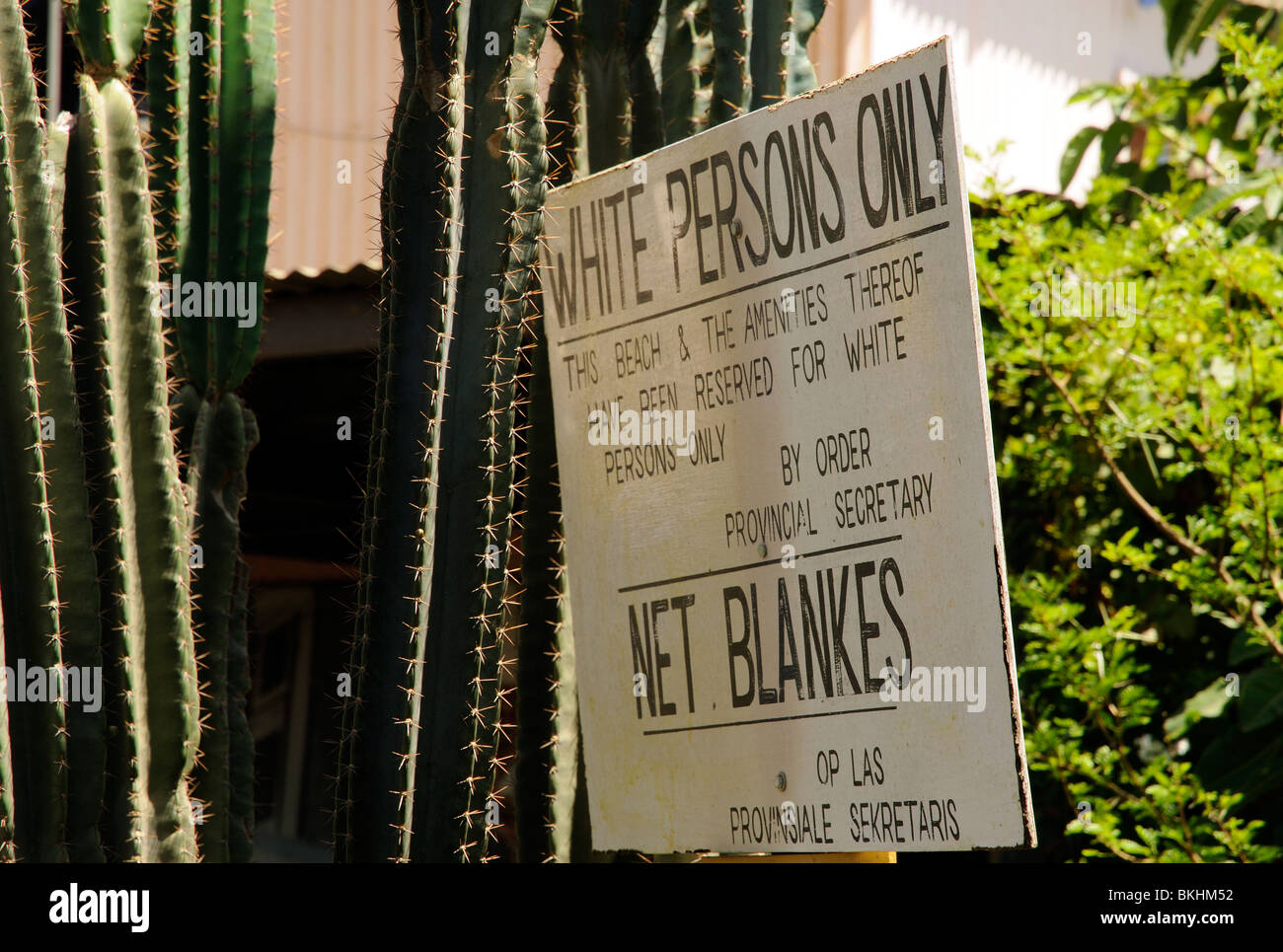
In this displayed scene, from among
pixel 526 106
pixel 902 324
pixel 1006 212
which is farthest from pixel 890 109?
pixel 1006 212

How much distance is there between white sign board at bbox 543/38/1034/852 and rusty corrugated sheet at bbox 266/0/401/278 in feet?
14.9

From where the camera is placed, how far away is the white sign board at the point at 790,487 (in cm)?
221

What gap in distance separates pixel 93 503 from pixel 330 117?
480 centimetres

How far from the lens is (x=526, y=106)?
2.76m

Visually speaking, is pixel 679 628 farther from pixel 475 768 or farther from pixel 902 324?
pixel 902 324

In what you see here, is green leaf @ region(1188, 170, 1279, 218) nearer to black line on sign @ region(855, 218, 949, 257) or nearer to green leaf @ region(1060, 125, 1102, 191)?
green leaf @ region(1060, 125, 1102, 191)

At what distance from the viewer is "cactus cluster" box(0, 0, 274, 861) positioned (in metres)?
2.57

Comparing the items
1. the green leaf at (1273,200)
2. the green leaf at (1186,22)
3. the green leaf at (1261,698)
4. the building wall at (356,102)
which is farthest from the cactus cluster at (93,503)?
the green leaf at (1186,22)

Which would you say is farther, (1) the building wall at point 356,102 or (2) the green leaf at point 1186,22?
(1) the building wall at point 356,102

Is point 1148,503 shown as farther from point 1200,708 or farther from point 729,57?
point 729,57

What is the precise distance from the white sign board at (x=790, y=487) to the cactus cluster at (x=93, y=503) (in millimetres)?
846

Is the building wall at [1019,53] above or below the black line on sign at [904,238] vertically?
above

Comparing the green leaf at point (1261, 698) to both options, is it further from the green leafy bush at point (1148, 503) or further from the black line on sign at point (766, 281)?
the black line on sign at point (766, 281)
